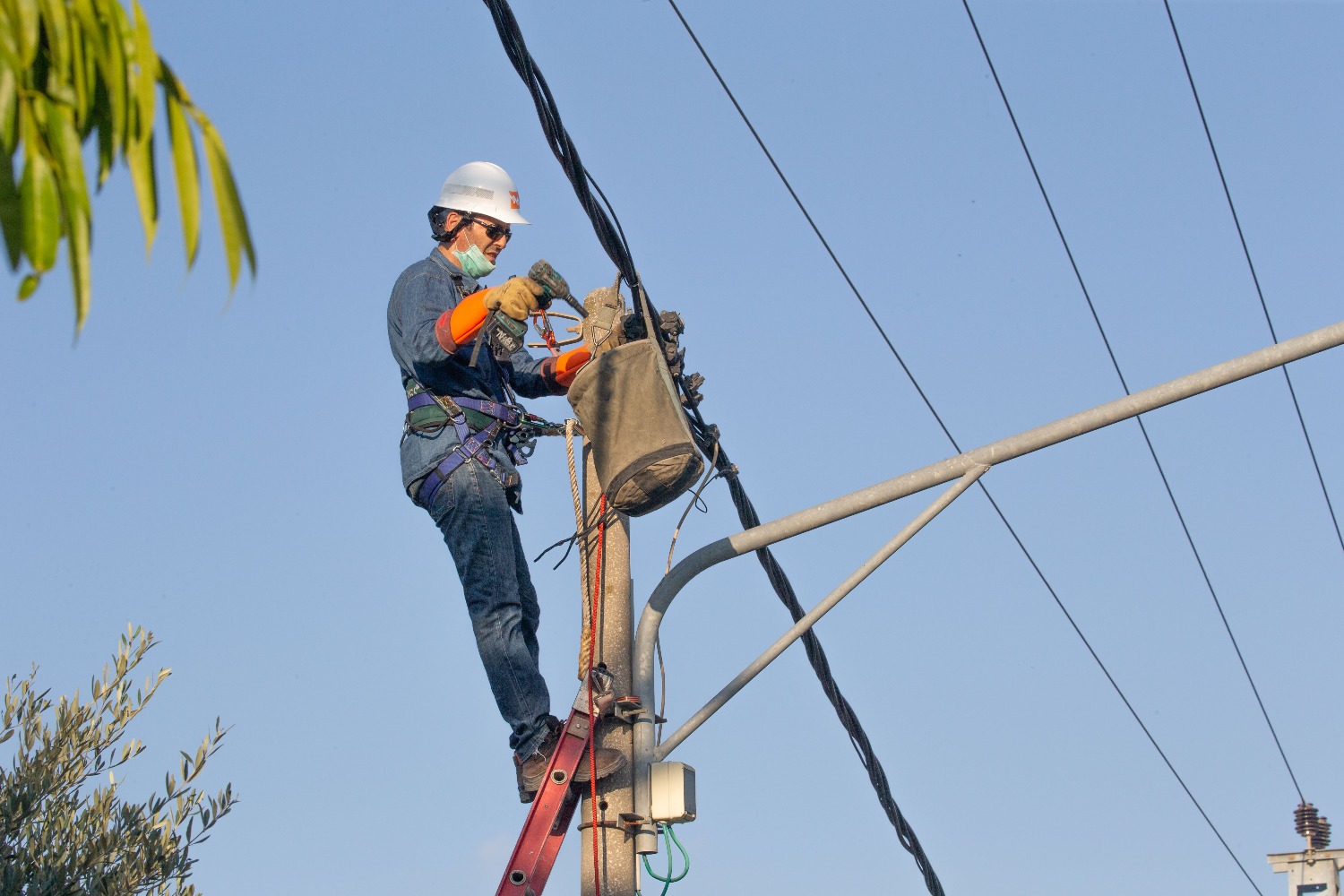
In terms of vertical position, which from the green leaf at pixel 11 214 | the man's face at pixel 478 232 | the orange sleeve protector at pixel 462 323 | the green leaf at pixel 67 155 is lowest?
the green leaf at pixel 11 214

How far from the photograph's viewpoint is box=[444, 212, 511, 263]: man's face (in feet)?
22.8

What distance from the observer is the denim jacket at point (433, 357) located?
6453 mm

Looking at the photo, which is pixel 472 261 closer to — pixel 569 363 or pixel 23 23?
pixel 569 363

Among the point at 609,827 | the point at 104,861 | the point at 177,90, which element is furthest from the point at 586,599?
the point at 177,90

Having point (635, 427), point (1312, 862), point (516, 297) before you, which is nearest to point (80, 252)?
point (516, 297)

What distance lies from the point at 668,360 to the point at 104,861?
342cm

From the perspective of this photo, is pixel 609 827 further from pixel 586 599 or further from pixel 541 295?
pixel 541 295

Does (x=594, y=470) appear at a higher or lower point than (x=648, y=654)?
higher

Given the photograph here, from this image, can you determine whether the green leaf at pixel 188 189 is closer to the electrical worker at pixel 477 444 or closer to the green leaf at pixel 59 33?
the green leaf at pixel 59 33

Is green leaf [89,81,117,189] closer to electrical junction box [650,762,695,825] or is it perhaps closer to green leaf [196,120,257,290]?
green leaf [196,120,257,290]

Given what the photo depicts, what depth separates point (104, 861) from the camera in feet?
24.4

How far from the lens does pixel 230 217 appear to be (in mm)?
2266

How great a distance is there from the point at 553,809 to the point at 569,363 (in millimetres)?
1913

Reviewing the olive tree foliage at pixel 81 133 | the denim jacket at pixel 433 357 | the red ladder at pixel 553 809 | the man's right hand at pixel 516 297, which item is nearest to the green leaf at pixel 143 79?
the olive tree foliage at pixel 81 133
